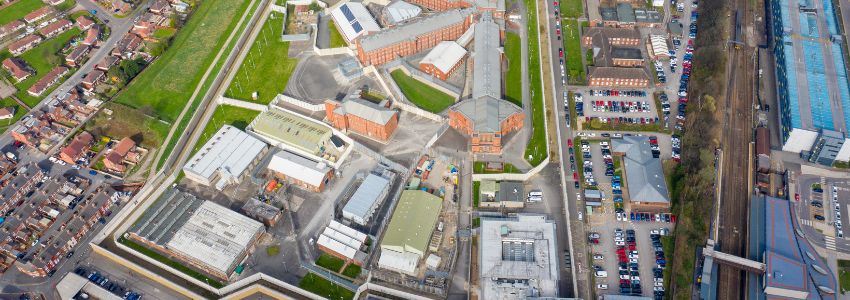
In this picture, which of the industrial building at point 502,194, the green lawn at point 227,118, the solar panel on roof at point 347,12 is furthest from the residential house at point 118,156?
the industrial building at point 502,194

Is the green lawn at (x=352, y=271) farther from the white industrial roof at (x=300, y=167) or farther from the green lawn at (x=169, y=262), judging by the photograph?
the green lawn at (x=169, y=262)

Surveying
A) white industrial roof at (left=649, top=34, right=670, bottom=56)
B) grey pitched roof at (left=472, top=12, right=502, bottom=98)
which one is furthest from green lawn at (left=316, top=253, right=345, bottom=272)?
white industrial roof at (left=649, top=34, right=670, bottom=56)

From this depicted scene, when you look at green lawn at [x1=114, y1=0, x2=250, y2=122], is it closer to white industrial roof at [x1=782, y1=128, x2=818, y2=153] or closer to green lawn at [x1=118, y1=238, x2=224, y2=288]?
green lawn at [x1=118, y1=238, x2=224, y2=288]

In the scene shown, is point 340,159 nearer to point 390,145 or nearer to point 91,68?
point 390,145

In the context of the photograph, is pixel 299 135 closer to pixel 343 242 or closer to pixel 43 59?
pixel 343 242

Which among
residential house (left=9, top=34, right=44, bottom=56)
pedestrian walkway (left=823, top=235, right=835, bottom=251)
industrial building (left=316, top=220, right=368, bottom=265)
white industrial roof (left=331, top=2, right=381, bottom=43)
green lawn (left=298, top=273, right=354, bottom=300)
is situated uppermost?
white industrial roof (left=331, top=2, right=381, bottom=43)
